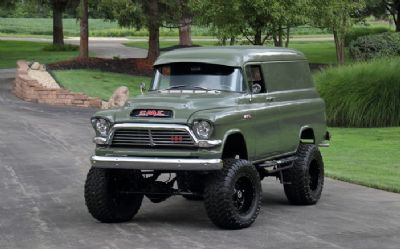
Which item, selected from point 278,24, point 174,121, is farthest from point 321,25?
point 174,121

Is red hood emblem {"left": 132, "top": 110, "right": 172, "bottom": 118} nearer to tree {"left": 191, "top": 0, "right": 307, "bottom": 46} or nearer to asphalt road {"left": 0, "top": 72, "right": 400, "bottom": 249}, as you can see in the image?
asphalt road {"left": 0, "top": 72, "right": 400, "bottom": 249}

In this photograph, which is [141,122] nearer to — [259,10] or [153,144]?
[153,144]

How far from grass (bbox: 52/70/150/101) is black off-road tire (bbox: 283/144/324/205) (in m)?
14.0

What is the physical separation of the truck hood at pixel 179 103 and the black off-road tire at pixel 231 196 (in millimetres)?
678

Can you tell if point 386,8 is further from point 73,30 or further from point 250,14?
point 73,30

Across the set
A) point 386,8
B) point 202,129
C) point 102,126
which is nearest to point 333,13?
point 386,8

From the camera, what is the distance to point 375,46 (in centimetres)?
3475

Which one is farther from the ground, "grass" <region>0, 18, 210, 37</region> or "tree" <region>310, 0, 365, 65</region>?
"tree" <region>310, 0, 365, 65</region>

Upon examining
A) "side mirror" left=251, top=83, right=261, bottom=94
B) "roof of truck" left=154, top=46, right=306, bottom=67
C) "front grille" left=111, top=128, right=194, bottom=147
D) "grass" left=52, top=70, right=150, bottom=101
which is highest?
"roof of truck" left=154, top=46, right=306, bottom=67

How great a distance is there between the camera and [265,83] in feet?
37.4

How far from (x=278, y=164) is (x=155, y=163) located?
2139 mm

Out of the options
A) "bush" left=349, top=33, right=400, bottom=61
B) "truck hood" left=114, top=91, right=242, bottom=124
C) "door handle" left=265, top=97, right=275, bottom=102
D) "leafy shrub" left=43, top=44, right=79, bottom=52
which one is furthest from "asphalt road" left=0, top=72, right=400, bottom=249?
"leafy shrub" left=43, top=44, right=79, bottom=52

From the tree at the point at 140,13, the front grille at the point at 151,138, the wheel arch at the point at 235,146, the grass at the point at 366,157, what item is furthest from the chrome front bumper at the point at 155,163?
the tree at the point at 140,13

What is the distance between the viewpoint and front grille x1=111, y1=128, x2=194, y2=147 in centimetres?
983
